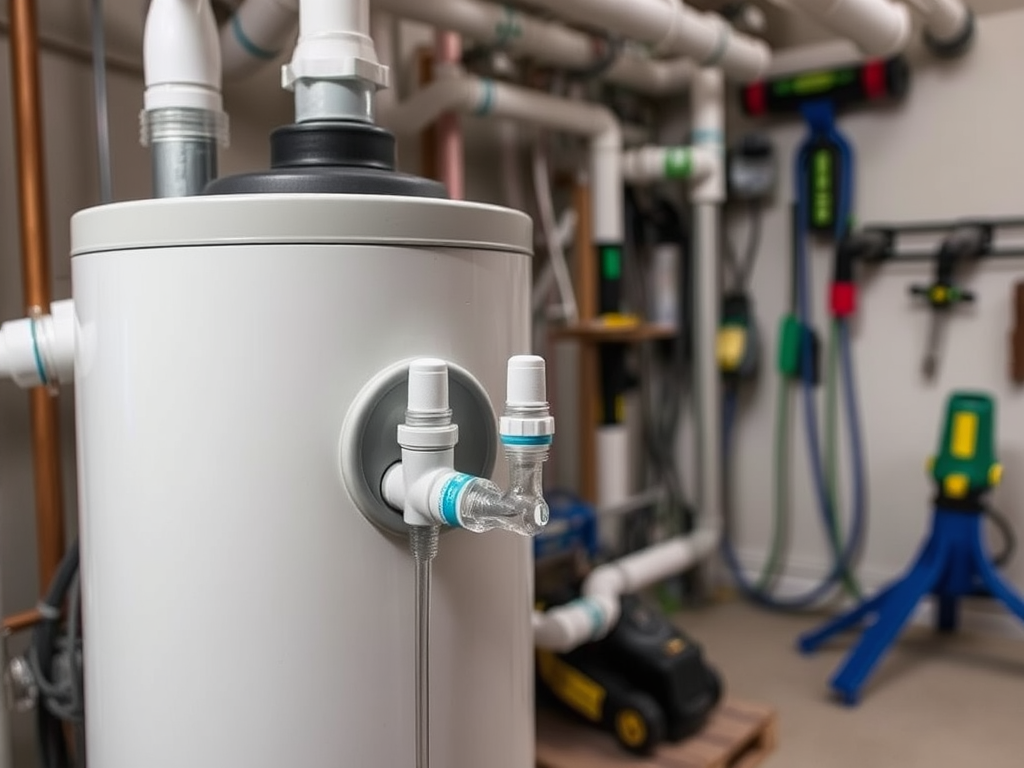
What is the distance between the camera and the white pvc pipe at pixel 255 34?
4.40 feet

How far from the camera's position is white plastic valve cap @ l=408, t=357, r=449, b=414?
0.78m

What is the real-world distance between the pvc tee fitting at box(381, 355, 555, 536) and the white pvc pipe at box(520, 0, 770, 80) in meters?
0.94

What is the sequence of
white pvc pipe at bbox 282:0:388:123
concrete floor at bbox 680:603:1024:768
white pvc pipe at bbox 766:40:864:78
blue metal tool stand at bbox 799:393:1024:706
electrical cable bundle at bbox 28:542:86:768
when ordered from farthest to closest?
white pvc pipe at bbox 766:40:864:78 < blue metal tool stand at bbox 799:393:1024:706 < concrete floor at bbox 680:603:1024:768 < electrical cable bundle at bbox 28:542:86:768 < white pvc pipe at bbox 282:0:388:123

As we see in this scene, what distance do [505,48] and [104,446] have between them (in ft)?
4.25

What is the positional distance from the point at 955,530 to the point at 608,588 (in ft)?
2.57

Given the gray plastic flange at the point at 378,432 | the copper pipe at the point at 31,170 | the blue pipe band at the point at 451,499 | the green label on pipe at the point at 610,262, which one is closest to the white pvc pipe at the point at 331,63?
the gray plastic flange at the point at 378,432

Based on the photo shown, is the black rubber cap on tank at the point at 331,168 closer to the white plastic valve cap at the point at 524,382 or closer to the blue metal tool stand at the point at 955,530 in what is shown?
the white plastic valve cap at the point at 524,382

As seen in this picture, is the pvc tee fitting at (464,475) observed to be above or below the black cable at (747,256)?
below

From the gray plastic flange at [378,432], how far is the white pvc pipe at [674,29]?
2.95ft

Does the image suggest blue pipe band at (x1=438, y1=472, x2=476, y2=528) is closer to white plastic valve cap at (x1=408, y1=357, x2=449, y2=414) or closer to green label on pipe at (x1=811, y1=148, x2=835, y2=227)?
white plastic valve cap at (x1=408, y1=357, x2=449, y2=414)

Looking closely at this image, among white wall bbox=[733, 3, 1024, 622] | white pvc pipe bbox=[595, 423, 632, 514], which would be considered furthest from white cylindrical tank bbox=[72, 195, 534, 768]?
white wall bbox=[733, 3, 1024, 622]

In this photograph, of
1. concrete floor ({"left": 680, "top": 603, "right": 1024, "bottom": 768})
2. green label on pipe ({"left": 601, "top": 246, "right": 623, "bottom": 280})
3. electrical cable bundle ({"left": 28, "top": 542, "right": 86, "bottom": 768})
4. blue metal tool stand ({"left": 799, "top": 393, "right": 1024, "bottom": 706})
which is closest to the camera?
electrical cable bundle ({"left": 28, "top": 542, "right": 86, "bottom": 768})

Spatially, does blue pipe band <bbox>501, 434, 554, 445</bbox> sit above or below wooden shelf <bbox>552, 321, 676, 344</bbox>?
below

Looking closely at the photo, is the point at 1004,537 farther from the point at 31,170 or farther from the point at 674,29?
the point at 31,170
